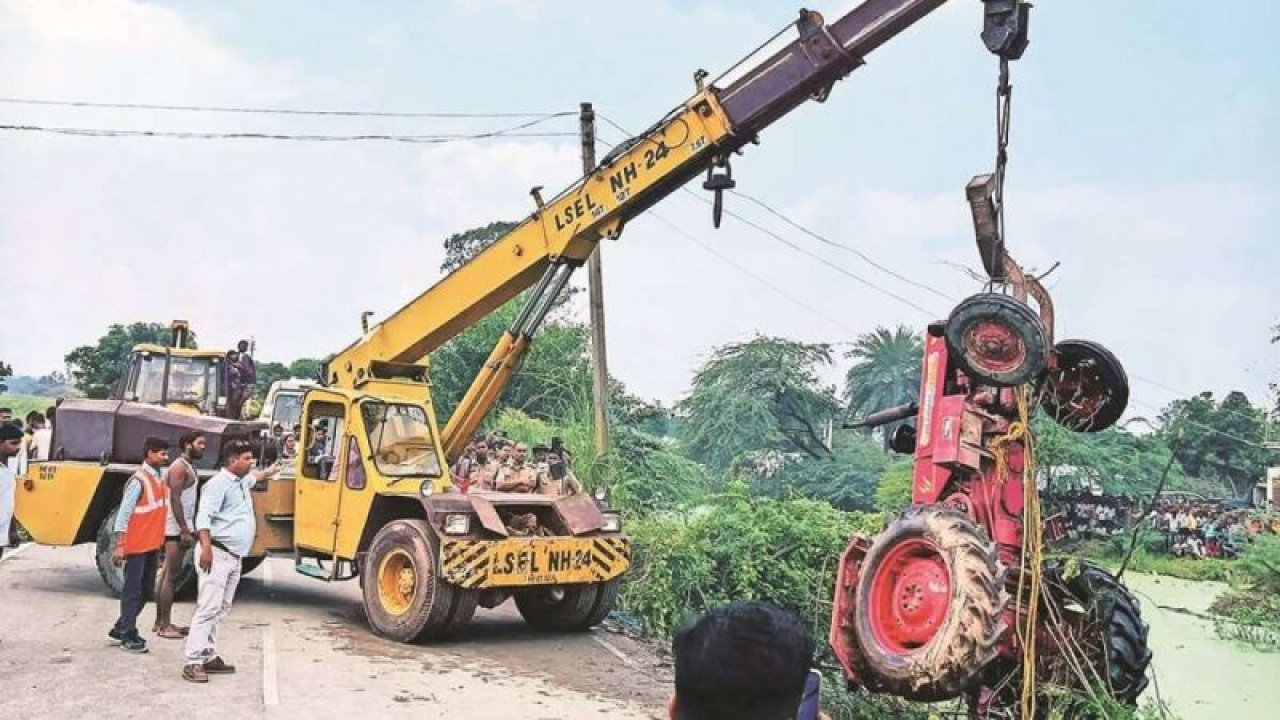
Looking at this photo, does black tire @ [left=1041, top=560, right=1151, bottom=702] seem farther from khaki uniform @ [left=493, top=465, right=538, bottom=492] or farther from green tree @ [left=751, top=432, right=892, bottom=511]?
green tree @ [left=751, top=432, right=892, bottom=511]

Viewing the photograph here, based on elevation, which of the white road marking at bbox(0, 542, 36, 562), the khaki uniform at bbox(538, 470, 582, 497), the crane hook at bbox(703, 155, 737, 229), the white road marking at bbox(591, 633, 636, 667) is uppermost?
the crane hook at bbox(703, 155, 737, 229)

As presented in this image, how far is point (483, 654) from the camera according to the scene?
9.59 metres

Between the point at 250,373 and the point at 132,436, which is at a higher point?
the point at 250,373

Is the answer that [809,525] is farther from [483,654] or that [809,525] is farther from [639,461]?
[639,461]

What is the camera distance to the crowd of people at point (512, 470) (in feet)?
39.0

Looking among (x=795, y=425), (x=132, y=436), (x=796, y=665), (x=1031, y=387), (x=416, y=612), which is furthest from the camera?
(x=795, y=425)

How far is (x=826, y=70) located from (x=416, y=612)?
5860 mm

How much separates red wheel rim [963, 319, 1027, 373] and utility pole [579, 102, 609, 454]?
9626 millimetres

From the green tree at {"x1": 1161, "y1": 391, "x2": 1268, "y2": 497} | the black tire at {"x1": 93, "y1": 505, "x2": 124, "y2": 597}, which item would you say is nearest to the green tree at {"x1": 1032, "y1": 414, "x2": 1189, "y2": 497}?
the black tire at {"x1": 93, "y1": 505, "x2": 124, "y2": 597}

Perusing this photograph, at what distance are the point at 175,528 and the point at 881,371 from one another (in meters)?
30.1

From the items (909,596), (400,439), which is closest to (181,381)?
(400,439)

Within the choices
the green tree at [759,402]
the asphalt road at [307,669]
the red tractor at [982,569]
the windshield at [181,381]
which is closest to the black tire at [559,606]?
the asphalt road at [307,669]

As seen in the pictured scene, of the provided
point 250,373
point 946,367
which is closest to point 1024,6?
point 946,367

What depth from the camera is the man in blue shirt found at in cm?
767
